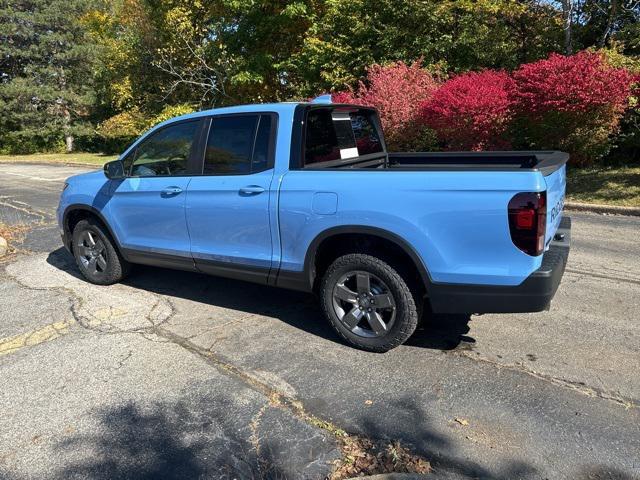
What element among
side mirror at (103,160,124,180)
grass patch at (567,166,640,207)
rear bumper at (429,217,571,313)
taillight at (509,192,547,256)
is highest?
side mirror at (103,160,124,180)

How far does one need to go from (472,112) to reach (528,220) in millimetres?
8368

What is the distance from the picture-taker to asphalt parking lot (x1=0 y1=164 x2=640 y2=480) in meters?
2.67

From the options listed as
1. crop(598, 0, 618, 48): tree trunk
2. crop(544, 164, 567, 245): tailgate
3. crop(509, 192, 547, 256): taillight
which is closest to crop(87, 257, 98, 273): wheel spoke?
crop(509, 192, 547, 256): taillight

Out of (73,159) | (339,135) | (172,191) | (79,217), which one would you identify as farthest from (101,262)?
(73,159)

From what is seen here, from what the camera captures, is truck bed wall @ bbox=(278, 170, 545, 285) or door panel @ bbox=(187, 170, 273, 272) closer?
truck bed wall @ bbox=(278, 170, 545, 285)

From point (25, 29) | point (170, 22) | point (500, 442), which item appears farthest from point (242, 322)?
point (25, 29)

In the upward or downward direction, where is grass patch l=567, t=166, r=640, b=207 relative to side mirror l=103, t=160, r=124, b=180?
downward

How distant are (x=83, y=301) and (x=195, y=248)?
146cm

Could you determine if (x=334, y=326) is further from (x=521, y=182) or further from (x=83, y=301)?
(x=83, y=301)

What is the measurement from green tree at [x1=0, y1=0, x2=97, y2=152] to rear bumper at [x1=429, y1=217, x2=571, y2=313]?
36639 mm

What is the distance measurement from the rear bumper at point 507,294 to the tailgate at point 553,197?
0.62 feet

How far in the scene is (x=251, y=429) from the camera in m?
2.91

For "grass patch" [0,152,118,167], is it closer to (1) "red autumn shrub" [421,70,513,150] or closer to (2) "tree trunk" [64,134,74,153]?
(2) "tree trunk" [64,134,74,153]

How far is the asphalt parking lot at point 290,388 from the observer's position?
2.67 m
